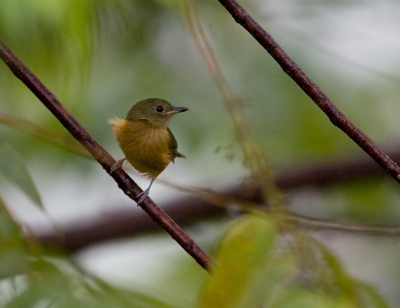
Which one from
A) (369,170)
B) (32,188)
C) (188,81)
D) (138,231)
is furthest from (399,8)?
(32,188)

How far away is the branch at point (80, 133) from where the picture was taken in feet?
3.69

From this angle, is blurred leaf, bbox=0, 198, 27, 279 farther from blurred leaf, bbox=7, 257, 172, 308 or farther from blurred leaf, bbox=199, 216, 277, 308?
blurred leaf, bbox=199, 216, 277, 308

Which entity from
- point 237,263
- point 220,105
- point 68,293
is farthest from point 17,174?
point 220,105

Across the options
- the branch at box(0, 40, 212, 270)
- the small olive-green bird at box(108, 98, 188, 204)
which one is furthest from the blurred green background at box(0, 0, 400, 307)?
the branch at box(0, 40, 212, 270)

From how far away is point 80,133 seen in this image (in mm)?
1166

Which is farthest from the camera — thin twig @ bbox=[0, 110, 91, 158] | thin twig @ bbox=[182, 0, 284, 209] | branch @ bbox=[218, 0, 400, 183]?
thin twig @ bbox=[0, 110, 91, 158]

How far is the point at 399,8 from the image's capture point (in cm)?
261

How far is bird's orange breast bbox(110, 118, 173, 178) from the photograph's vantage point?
2.06m

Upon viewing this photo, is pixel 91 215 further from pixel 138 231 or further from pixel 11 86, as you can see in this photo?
pixel 11 86

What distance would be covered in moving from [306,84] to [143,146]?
3.52 ft

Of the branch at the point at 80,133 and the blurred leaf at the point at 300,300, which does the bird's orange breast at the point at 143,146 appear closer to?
the branch at the point at 80,133

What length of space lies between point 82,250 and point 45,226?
0.62 feet

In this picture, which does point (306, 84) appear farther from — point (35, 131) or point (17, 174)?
point (35, 131)

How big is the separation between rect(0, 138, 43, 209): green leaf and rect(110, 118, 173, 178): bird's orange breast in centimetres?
89
